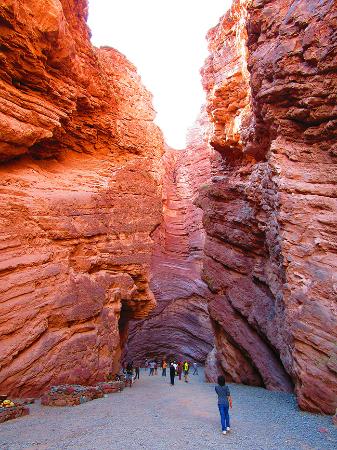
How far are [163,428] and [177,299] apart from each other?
23975 mm

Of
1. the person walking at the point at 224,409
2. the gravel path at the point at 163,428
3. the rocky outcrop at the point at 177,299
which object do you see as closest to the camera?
the gravel path at the point at 163,428


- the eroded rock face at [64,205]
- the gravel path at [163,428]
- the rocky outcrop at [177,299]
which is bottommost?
the rocky outcrop at [177,299]

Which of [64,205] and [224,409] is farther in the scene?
[64,205]

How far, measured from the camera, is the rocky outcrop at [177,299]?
29802mm

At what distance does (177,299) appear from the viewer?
3067 centimetres

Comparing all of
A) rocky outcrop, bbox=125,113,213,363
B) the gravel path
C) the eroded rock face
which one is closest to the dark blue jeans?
the gravel path

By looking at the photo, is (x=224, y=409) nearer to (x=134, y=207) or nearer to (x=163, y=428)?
(x=163, y=428)

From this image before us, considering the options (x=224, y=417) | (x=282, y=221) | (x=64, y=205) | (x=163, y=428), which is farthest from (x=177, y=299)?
(x=224, y=417)

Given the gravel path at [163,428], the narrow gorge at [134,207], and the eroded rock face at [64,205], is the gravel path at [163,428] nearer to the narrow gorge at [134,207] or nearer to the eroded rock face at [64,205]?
the narrow gorge at [134,207]

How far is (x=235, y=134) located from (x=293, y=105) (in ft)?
26.6

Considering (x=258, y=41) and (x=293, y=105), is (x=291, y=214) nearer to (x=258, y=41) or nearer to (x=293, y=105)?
(x=293, y=105)

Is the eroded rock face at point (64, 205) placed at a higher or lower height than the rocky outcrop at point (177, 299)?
higher

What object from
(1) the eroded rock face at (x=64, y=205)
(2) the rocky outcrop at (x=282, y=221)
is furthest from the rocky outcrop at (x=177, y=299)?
(1) the eroded rock face at (x=64, y=205)

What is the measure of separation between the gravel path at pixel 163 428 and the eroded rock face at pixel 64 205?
77.8 inches
